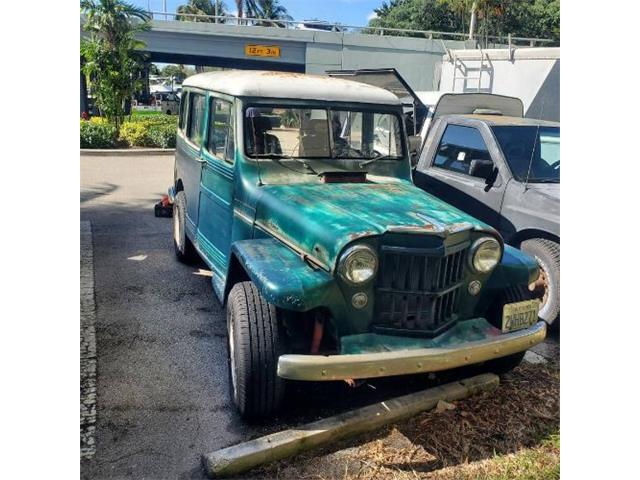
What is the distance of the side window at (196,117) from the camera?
5.01 m

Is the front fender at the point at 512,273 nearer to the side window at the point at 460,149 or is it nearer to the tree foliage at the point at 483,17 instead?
the side window at the point at 460,149

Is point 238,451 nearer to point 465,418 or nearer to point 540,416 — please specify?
point 465,418

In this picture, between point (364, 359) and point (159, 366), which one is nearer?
point (364, 359)

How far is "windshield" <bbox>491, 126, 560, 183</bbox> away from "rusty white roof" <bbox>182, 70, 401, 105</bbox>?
4.30 feet

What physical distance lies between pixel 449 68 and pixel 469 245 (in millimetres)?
12951

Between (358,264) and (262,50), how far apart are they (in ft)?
74.7

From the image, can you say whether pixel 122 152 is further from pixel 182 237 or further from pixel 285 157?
pixel 285 157

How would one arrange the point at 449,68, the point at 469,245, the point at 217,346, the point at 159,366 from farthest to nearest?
the point at 449,68
the point at 217,346
the point at 159,366
the point at 469,245

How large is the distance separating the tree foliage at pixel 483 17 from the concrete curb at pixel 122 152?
898 cm

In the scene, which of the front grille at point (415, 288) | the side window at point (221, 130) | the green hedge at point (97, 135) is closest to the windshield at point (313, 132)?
the side window at point (221, 130)

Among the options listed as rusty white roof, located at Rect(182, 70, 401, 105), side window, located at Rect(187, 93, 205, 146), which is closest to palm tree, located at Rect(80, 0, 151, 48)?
side window, located at Rect(187, 93, 205, 146)

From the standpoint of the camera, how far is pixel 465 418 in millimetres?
3385

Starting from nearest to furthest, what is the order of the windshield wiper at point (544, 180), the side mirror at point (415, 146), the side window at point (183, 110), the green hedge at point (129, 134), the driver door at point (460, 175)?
the windshield wiper at point (544, 180) < the driver door at point (460, 175) < the side window at point (183, 110) < the side mirror at point (415, 146) < the green hedge at point (129, 134)
